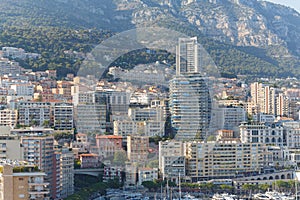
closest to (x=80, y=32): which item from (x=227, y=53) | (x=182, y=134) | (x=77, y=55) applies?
(x=77, y=55)

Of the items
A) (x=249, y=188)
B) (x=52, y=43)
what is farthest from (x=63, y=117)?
(x=52, y=43)

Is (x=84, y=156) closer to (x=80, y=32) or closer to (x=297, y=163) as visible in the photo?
(x=297, y=163)

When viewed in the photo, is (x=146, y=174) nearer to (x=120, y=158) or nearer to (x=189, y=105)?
(x=120, y=158)

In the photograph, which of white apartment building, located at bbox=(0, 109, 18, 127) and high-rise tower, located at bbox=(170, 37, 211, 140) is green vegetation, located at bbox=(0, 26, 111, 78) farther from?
white apartment building, located at bbox=(0, 109, 18, 127)

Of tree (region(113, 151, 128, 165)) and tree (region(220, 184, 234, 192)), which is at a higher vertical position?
tree (region(113, 151, 128, 165))

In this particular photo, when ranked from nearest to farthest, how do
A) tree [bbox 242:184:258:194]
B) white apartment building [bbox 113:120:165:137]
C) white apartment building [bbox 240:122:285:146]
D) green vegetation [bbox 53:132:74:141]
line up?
tree [bbox 242:184:258:194]
green vegetation [bbox 53:132:74:141]
white apartment building [bbox 113:120:165:137]
white apartment building [bbox 240:122:285:146]

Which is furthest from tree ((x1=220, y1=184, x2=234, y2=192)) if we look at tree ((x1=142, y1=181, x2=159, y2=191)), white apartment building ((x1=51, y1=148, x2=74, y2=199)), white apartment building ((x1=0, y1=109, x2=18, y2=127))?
white apartment building ((x1=0, y1=109, x2=18, y2=127))
